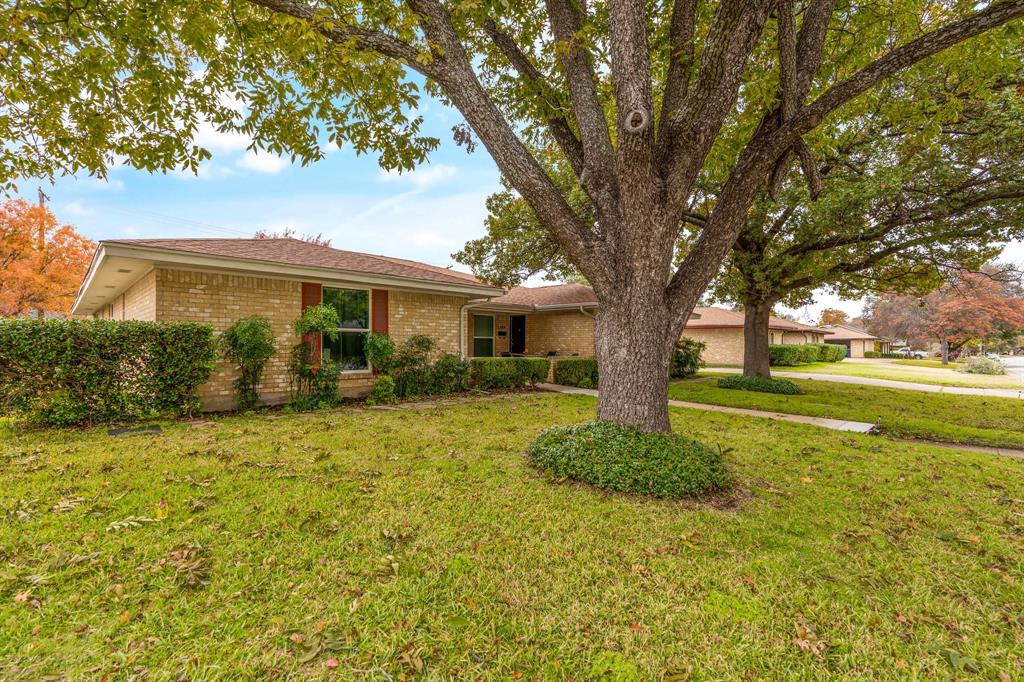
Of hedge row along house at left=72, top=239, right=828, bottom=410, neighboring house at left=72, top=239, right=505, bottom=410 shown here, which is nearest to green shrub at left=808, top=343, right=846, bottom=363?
hedge row along house at left=72, top=239, right=828, bottom=410

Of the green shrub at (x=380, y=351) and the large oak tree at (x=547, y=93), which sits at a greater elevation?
the large oak tree at (x=547, y=93)

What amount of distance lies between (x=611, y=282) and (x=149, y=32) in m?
6.10

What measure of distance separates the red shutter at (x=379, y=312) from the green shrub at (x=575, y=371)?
6.15 metres

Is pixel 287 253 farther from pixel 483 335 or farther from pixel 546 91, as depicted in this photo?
pixel 483 335

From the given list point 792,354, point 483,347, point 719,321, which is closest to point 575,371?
point 483,347

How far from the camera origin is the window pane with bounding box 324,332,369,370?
922 centimetres

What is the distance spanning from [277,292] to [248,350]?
1.59 m

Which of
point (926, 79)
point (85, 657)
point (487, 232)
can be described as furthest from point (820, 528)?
point (487, 232)

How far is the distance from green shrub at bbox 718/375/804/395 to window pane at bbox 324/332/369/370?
36.2ft

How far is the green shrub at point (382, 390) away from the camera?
920 centimetres

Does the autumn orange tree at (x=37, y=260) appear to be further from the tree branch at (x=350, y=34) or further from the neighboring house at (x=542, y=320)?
the tree branch at (x=350, y=34)

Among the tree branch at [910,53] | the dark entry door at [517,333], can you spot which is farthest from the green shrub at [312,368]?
the dark entry door at [517,333]

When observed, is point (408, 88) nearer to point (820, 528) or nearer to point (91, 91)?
point (91, 91)

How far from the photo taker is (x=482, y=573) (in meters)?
2.58
